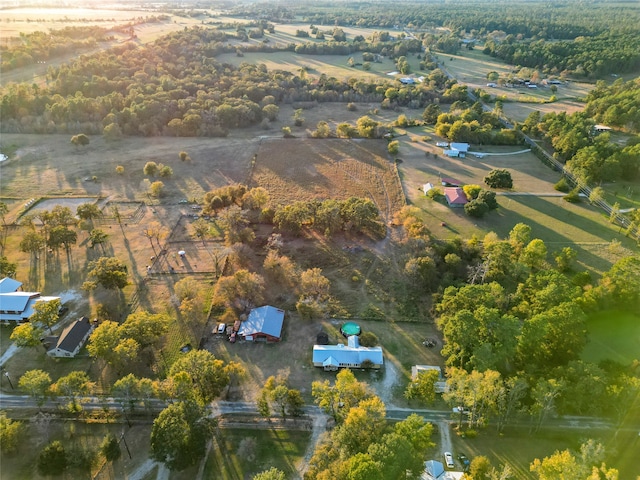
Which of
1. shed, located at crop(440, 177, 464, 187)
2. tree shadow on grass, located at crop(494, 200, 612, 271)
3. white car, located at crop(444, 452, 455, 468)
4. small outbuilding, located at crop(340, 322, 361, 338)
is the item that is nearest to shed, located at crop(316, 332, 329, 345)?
small outbuilding, located at crop(340, 322, 361, 338)

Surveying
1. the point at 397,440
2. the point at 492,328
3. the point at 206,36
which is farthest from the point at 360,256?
the point at 206,36

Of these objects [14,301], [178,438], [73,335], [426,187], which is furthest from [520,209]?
[14,301]

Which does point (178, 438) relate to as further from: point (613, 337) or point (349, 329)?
point (613, 337)

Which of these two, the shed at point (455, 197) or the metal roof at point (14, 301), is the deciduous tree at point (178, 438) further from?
the shed at point (455, 197)

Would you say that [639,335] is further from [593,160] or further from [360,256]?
[593,160]

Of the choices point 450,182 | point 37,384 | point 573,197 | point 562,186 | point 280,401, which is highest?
point 562,186

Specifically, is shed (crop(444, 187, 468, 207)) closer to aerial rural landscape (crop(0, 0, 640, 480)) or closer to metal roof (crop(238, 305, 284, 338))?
aerial rural landscape (crop(0, 0, 640, 480))

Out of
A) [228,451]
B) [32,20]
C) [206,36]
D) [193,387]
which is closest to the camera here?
[228,451]
